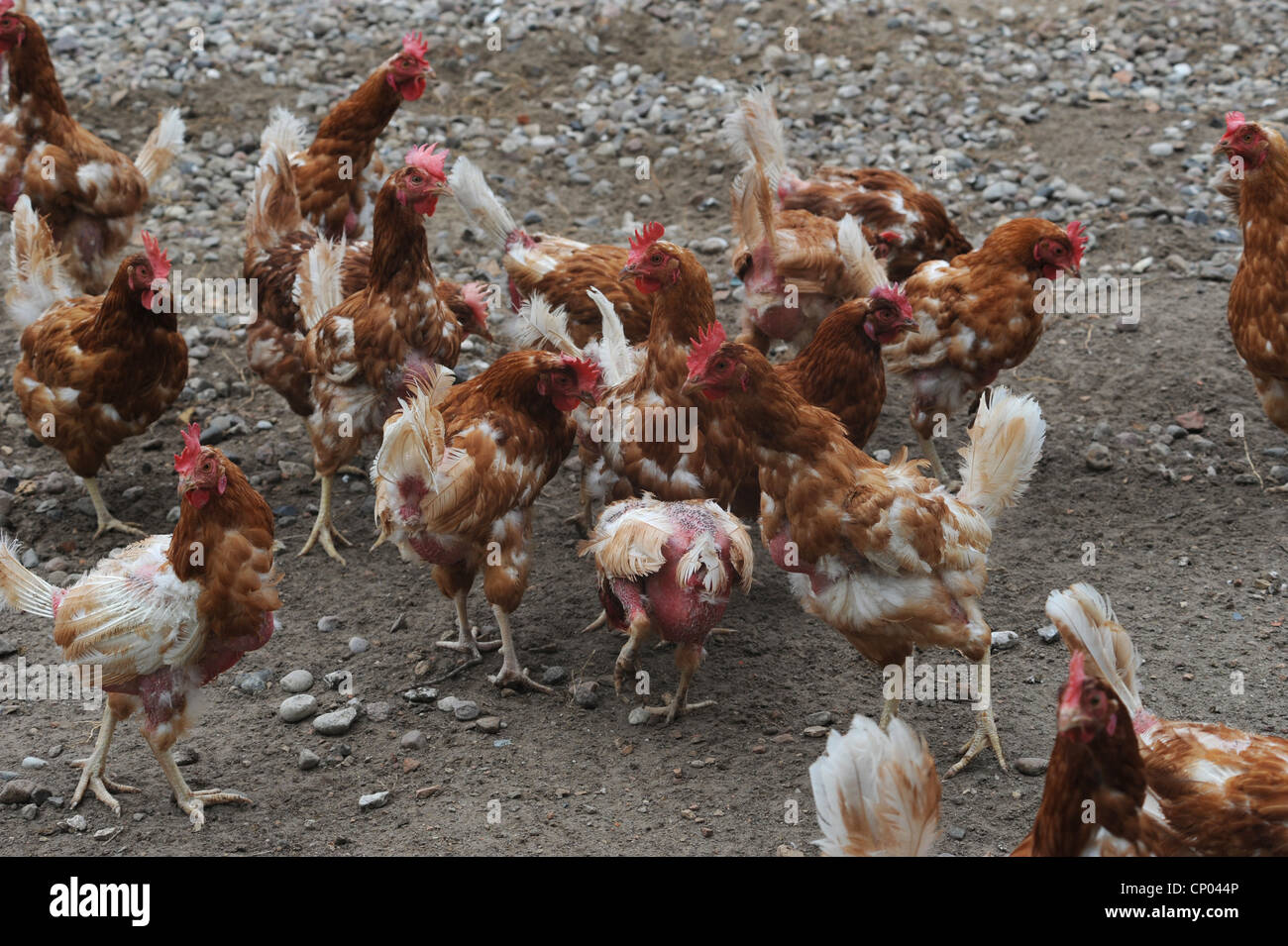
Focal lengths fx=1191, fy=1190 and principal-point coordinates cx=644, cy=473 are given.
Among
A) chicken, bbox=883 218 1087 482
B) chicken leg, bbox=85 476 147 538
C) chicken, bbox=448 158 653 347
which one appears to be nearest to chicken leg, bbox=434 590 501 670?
chicken, bbox=448 158 653 347

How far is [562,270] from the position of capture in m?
6.68

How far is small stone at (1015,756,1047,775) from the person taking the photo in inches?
186

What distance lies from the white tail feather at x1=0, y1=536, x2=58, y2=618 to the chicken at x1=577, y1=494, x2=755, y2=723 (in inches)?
84.4

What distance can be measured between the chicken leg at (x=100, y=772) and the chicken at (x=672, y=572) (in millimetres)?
2015

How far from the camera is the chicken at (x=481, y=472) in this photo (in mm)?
4941

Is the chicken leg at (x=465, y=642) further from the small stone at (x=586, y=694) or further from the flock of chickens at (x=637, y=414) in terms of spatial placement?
the small stone at (x=586, y=694)

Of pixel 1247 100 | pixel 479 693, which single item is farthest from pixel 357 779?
pixel 1247 100

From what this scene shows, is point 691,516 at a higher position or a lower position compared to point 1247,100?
lower

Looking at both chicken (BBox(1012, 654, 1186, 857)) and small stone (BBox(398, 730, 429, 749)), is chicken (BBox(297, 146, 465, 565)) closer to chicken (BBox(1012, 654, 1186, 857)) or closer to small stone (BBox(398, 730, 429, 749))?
small stone (BBox(398, 730, 429, 749))

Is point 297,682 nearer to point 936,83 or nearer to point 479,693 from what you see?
point 479,693

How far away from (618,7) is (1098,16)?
15.0 ft

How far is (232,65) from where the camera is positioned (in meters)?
11.0

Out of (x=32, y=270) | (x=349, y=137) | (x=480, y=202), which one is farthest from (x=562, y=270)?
(x=32, y=270)

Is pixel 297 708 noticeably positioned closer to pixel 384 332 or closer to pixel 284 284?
pixel 384 332
